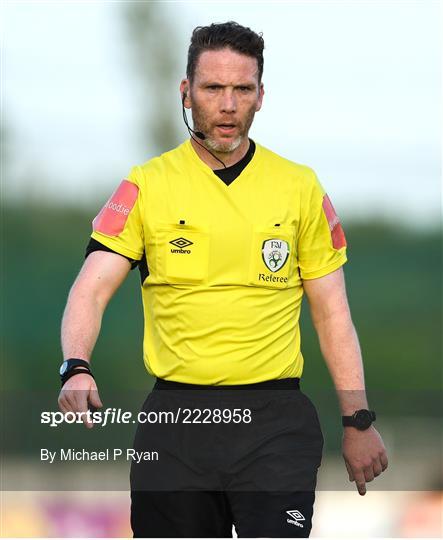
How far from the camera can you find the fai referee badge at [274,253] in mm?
4688

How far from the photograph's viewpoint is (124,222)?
15.4ft

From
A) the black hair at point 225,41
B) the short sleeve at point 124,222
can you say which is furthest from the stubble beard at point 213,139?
the short sleeve at point 124,222

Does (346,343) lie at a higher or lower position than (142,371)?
higher

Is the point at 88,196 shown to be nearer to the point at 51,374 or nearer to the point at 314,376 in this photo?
the point at 51,374

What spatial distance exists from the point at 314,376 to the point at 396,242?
2.76m

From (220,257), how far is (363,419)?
902 mm

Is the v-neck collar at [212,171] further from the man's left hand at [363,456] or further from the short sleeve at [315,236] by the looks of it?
the man's left hand at [363,456]

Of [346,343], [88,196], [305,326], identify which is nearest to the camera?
[346,343]

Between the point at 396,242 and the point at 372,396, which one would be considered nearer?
the point at 372,396

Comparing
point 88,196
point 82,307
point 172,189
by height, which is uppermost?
point 172,189

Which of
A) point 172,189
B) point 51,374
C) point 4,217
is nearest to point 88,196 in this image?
point 4,217

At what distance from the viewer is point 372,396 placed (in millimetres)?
15656

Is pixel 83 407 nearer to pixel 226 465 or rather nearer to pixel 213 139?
pixel 226 465

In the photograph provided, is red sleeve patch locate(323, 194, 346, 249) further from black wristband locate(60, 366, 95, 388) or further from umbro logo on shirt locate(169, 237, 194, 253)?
black wristband locate(60, 366, 95, 388)
